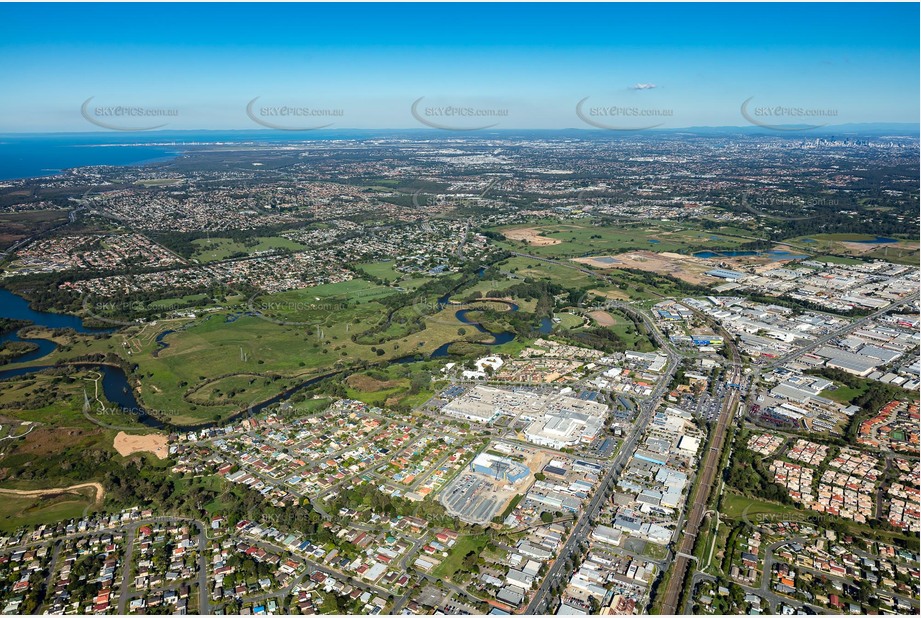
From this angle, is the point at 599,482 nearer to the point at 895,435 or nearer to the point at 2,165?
the point at 895,435

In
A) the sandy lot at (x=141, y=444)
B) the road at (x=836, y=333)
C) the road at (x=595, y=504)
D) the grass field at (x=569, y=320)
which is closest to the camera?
the road at (x=595, y=504)

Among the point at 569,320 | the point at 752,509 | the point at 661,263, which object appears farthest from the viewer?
the point at 661,263

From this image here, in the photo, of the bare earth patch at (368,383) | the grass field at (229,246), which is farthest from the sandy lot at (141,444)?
the grass field at (229,246)

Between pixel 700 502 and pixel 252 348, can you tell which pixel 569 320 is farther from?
pixel 700 502

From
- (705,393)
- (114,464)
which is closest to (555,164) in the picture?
(705,393)

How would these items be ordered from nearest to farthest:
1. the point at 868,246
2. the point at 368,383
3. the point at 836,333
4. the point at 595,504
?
→ the point at 595,504 → the point at 368,383 → the point at 836,333 → the point at 868,246

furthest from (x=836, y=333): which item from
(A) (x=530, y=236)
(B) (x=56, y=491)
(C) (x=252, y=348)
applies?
(B) (x=56, y=491)

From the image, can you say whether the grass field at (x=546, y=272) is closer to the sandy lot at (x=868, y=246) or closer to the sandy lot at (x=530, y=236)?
the sandy lot at (x=530, y=236)
